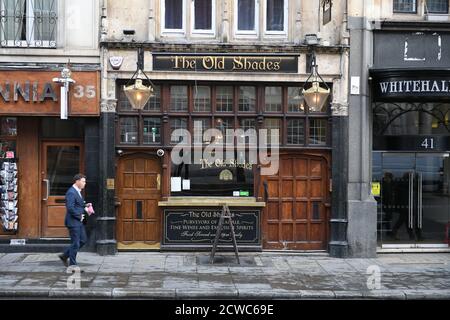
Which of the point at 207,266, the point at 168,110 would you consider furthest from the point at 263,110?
the point at 207,266

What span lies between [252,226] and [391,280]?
3707 mm

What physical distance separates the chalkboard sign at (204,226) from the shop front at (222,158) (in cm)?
2

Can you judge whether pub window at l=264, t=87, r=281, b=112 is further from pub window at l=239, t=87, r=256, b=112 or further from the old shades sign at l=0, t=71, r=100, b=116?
the old shades sign at l=0, t=71, r=100, b=116

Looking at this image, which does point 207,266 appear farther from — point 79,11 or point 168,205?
point 79,11

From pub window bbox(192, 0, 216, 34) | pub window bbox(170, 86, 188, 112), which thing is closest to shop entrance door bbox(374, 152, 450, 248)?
pub window bbox(170, 86, 188, 112)

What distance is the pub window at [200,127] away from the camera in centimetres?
1497

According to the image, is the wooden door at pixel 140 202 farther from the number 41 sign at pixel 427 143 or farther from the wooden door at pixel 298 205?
the number 41 sign at pixel 427 143

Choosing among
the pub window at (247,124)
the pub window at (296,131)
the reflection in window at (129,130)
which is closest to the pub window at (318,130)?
the pub window at (296,131)

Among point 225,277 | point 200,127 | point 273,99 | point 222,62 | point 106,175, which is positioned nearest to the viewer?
point 225,277

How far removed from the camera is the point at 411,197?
611 inches

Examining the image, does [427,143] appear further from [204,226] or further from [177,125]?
[177,125]

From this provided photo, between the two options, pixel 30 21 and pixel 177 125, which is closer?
pixel 30 21

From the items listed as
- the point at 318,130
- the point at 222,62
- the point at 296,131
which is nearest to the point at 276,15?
the point at 222,62

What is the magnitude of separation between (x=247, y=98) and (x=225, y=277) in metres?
4.52
